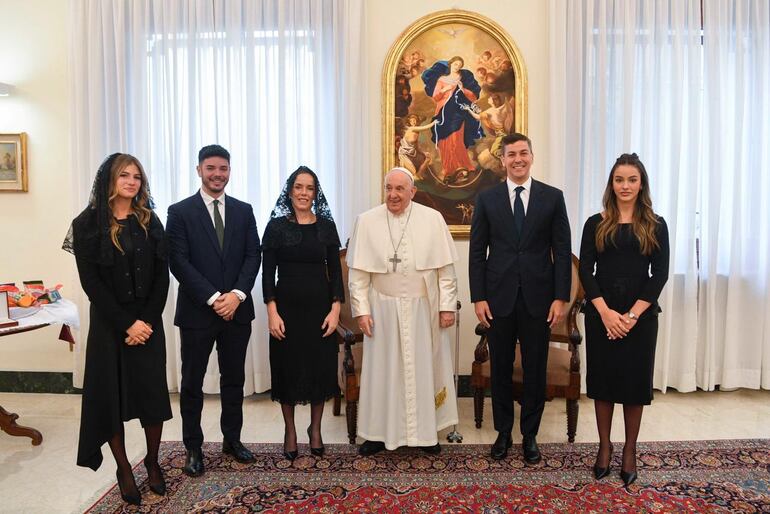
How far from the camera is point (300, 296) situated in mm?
3059

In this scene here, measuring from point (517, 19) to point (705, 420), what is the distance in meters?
3.43

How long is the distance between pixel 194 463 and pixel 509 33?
12.8 feet

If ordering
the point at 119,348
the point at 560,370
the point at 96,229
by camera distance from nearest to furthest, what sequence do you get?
the point at 96,229
the point at 119,348
the point at 560,370

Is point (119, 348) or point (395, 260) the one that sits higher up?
point (395, 260)

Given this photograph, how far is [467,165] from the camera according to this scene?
424 cm

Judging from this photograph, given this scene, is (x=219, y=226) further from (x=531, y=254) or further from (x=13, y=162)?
(x=13, y=162)

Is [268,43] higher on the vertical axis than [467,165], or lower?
higher

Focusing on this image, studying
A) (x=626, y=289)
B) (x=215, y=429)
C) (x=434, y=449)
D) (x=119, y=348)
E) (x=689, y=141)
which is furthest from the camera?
(x=689, y=141)

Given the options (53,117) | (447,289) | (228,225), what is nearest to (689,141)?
(447,289)

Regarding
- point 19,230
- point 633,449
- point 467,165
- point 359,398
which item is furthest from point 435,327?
point 19,230

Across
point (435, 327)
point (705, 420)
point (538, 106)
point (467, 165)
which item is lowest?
point (705, 420)

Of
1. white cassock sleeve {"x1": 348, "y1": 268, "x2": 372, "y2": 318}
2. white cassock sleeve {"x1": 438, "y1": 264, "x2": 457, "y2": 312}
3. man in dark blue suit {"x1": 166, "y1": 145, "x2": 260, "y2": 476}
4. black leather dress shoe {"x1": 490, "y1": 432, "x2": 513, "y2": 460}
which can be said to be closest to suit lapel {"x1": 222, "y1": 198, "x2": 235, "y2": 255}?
man in dark blue suit {"x1": 166, "y1": 145, "x2": 260, "y2": 476}

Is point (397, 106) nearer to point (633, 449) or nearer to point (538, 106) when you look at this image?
point (538, 106)

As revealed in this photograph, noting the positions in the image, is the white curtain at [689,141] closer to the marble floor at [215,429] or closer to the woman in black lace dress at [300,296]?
the marble floor at [215,429]
